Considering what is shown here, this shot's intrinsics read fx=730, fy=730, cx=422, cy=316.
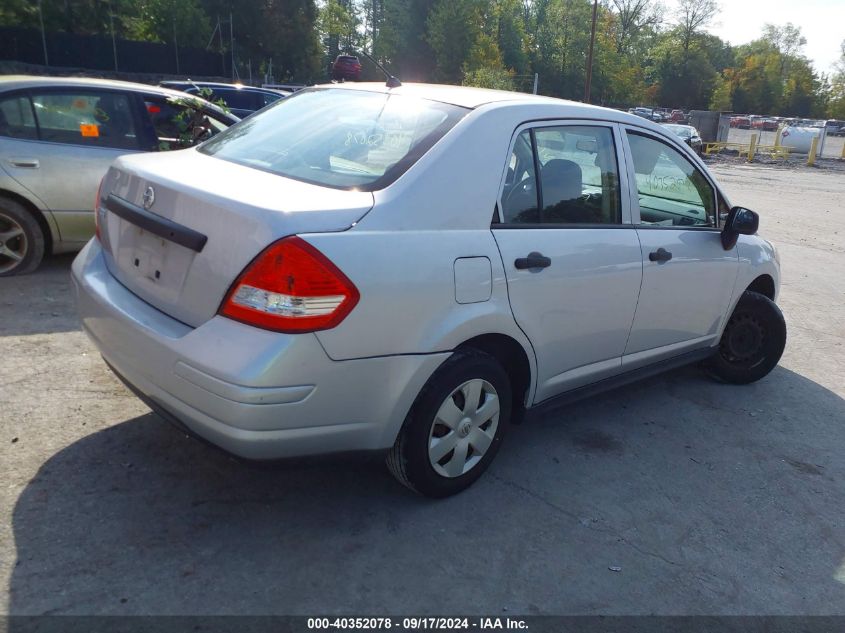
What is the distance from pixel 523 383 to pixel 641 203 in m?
1.28

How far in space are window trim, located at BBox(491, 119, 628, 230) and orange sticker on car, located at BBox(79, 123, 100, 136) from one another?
13.9 feet

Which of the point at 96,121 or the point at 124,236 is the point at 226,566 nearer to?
the point at 124,236

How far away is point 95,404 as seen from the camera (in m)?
3.86

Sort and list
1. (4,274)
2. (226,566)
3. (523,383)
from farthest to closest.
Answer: (4,274), (523,383), (226,566)

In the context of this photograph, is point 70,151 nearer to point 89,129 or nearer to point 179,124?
point 89,129

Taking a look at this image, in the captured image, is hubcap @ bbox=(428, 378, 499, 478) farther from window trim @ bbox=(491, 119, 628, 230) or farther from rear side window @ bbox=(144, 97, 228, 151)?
rear side window @ bbox=(144, 97, 228, 151)

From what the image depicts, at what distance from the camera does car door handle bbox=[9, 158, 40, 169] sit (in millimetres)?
5602

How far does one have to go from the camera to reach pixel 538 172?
11.2ft

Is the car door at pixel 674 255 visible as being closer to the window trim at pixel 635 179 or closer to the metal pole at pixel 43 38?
the window trim at pixel 635 179

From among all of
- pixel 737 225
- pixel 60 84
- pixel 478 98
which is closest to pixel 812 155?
pixel 737 225

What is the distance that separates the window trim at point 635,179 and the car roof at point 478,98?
0.26 feet

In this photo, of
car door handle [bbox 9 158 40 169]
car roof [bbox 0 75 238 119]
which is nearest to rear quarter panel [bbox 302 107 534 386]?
car door handle [bbox 9 158 40 169]

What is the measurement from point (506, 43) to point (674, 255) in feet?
207

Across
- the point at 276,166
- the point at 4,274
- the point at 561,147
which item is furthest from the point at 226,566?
the point at 4,274
